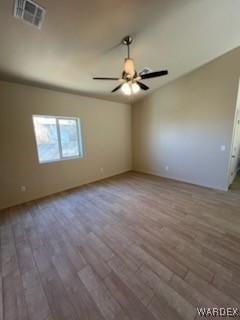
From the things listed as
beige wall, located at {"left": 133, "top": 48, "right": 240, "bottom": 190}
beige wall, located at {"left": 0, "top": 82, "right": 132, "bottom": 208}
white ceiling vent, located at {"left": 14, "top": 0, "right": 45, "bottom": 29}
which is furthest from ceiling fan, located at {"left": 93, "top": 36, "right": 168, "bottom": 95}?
beige wall, located at {"left": 133, "top": 48, "right": 240, "bottom": 190}

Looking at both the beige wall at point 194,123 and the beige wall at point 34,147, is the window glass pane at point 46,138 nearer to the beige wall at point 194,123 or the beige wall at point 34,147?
the beige wall at point 34,147

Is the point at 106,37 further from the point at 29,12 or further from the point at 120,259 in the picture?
the point at 120,259

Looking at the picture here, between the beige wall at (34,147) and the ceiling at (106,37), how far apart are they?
0.43 m

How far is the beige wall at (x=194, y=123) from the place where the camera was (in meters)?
Answer: 3.59

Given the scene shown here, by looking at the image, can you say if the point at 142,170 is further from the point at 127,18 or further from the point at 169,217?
the point at 127,18

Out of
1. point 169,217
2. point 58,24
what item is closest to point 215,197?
point 169,217

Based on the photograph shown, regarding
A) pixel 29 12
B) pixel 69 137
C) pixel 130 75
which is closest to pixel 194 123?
pixel 130 75

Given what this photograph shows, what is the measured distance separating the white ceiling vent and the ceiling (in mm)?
66

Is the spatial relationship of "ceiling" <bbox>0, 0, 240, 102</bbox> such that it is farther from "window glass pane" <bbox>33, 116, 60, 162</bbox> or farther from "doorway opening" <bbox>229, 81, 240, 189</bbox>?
"doorway opening" <bbox>229, 81, 240, 189</bbox>

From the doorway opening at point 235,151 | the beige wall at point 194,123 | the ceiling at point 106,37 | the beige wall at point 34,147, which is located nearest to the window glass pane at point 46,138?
the beige wall at point 34,147

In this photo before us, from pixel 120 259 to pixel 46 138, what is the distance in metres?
3.32

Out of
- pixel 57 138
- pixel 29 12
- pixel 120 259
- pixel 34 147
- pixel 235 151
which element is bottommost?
pixel 120 259

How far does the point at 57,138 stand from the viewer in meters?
4.05

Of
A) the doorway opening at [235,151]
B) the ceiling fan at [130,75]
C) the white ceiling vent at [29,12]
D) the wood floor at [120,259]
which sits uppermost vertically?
the white ceiling vent at [29,12]
